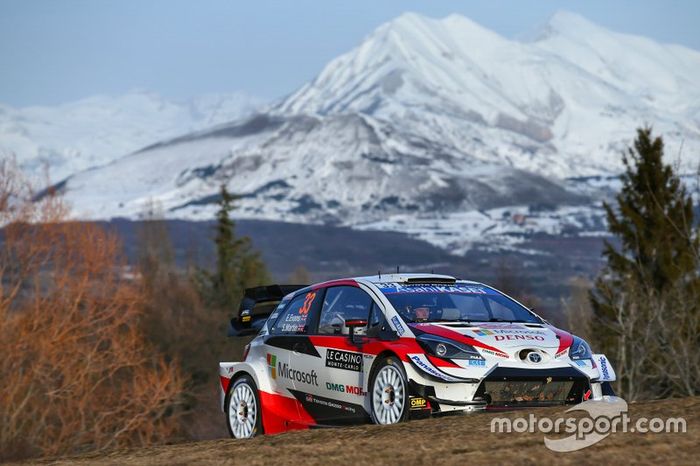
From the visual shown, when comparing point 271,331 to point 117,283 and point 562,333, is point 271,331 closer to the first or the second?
point 562,333

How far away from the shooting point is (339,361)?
1021cm

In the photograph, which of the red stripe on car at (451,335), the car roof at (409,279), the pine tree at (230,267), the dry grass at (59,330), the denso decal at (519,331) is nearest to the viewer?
the red stripe on car at (451,335)

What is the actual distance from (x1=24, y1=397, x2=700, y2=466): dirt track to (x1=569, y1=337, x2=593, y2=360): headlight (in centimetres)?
54

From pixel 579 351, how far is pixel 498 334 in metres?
0.71

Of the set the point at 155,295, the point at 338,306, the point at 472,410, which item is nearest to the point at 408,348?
the point at 472,410

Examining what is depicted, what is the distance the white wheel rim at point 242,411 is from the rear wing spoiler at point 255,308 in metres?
Result: 0.80

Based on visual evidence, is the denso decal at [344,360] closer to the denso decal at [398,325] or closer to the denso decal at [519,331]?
the denso decal at [398,325]

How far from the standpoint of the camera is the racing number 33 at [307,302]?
11.0 meters

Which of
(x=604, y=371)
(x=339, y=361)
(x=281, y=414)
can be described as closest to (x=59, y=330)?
(x=281, y=414)

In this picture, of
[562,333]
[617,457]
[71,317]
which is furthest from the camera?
[71,317]

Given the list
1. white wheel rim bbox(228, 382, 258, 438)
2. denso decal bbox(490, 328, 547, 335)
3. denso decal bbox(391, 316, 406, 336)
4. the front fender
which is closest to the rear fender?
denso decal bbox(490, 328, 547, 335)

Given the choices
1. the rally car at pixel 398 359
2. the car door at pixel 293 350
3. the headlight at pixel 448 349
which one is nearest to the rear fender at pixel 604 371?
the rally car at pixel 398 359

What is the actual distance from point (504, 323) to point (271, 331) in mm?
2374

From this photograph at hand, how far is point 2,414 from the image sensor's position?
125 ft
